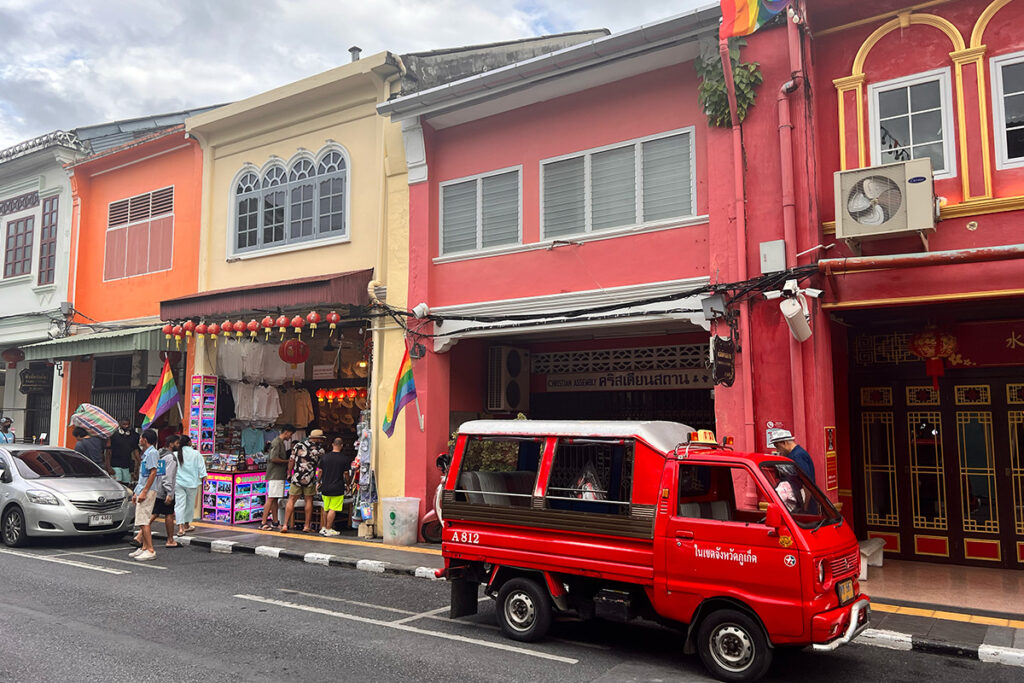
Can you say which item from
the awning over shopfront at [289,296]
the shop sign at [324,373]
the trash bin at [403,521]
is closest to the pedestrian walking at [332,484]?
the trash bin at [403,521]

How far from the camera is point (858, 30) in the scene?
10.1 metres

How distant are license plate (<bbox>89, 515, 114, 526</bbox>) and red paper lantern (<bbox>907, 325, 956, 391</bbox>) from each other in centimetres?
1284

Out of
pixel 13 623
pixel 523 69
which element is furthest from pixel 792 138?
pixel 13 623

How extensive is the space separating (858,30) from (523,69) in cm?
469

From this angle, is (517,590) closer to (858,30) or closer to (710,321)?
(710,321)

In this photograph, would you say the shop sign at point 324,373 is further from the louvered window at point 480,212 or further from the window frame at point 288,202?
the louvered window at point 480,212

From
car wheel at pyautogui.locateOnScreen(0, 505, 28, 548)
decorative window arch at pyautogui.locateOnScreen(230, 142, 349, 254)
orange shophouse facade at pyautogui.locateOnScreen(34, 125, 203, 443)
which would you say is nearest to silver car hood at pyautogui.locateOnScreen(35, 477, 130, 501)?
car wheel at pyautogui.locateOnScreen(0, 505, 28, 548)

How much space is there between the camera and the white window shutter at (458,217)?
1341 centimetres

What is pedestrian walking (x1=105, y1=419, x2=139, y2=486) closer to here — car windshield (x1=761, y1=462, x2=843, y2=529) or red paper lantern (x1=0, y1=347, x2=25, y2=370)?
red paper lantern (x1=0, y1=347, x2=25, y2=370)

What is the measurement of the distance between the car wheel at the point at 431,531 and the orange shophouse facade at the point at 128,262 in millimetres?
7479

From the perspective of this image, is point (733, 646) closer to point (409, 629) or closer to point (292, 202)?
point (409, 629)

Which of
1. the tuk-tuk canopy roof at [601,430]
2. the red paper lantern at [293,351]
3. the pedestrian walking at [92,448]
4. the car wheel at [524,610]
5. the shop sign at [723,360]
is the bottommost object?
the car wheel at [524,610]

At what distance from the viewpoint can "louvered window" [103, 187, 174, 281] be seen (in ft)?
58.7

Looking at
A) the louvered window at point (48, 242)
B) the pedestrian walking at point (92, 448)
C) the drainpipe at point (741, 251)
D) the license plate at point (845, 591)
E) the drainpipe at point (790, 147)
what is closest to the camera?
the license plate at point (845, 591)
